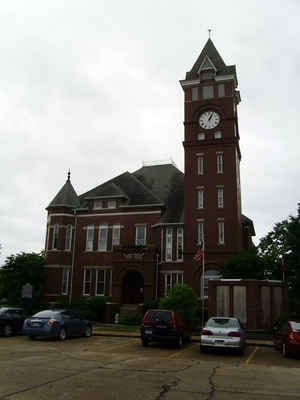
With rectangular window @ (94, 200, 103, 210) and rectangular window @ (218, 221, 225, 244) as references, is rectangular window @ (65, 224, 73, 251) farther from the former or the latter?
rectangular window @ (218, 221, 225, 244)

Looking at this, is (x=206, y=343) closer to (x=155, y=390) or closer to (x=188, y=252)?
(x=155, y=390)

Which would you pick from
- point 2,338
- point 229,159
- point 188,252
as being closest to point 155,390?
point 2,338

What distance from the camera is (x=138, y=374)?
10.1 m

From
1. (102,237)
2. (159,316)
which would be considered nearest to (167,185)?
(102,237)

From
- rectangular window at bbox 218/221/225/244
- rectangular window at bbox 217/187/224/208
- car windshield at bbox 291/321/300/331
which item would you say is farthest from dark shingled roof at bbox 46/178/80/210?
car windshield at bbox 291/321/300/331

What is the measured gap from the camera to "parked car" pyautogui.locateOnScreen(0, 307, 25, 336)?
19839mm

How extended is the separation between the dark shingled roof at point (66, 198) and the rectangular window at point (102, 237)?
3.94 meters

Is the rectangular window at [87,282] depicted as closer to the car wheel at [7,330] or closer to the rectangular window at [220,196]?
the rectangular window at [220,196]

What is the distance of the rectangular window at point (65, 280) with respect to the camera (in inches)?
1532

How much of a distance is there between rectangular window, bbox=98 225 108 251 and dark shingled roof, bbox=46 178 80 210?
3.94 meters

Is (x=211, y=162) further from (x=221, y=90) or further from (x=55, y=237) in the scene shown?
(x=55, y=237)

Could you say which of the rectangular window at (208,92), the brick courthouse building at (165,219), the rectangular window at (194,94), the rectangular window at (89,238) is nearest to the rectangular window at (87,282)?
the brick courthouse building at (165,219)

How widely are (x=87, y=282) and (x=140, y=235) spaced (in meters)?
7.11

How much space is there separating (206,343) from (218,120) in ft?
85.8
